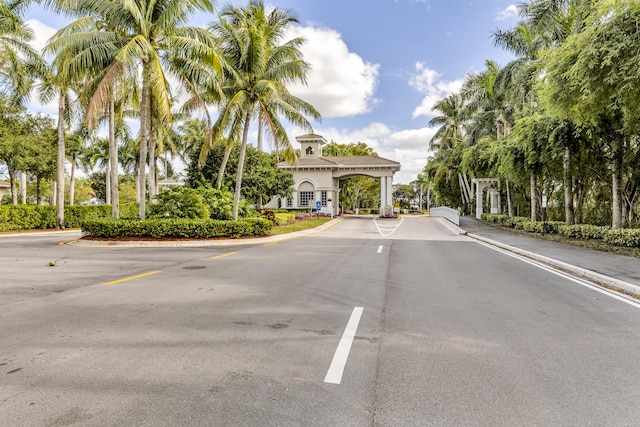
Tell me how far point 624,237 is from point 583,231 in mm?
3182

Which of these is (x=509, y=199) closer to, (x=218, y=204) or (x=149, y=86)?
(x=218, y=204)

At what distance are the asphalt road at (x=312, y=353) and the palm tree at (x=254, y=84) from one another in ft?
38.9

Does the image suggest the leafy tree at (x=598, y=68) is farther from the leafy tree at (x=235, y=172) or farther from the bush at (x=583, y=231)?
the leafy tree at (x=235, y=172)

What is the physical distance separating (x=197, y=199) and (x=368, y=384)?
16593mm

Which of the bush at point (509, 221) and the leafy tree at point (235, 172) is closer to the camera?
the bush at point (509, 221)

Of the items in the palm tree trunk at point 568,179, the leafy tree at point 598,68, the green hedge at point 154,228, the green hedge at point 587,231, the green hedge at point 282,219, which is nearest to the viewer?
the leafy tree at point 598,68

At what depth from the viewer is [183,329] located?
4754 millimetres

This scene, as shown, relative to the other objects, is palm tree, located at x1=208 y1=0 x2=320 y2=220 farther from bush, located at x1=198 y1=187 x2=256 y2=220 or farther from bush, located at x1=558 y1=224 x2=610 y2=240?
bush, located at x1=558 y1=224 x2=610 y2=240

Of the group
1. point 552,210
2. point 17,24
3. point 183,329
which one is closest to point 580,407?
point 183,329

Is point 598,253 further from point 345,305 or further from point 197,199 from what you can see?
point 197,199

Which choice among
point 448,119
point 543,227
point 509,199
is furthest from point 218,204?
Answer: point 448,119

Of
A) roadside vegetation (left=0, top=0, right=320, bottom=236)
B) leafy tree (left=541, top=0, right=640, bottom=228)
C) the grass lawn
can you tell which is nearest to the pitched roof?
the grass lawn

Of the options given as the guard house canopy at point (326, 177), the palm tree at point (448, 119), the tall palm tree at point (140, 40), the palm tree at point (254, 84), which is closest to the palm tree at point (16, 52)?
the tall palm tree at point (140, 40)

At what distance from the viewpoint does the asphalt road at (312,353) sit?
2885mm
